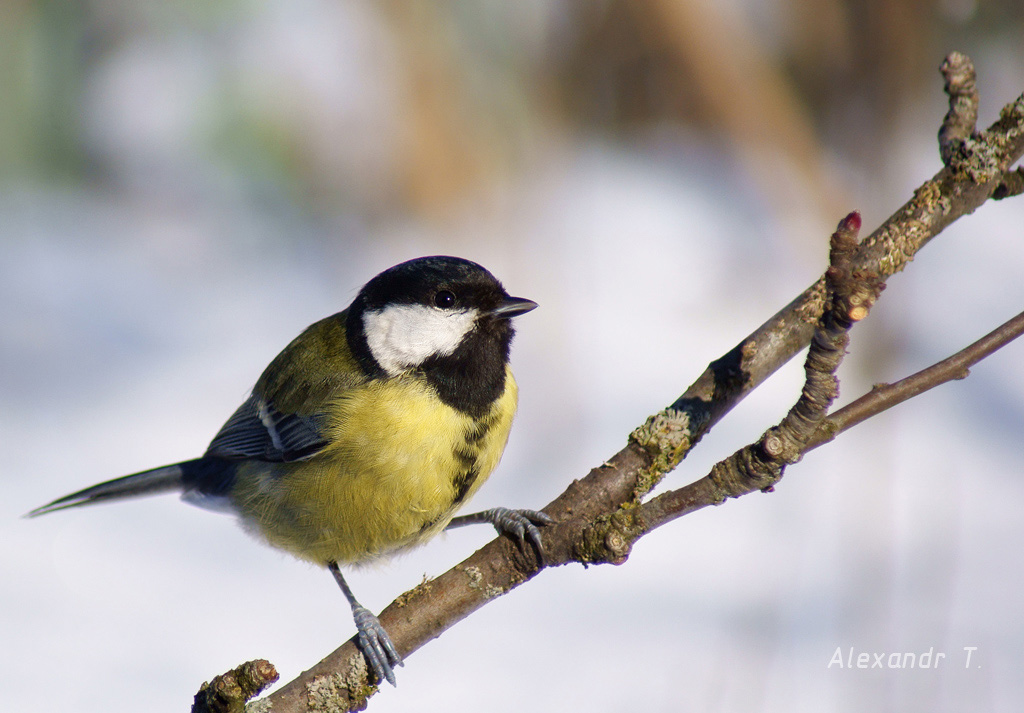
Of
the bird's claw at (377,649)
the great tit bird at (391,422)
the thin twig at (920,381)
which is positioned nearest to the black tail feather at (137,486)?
the great tit bird at (391,422)

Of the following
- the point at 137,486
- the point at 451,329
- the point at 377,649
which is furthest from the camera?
the point at 137,486

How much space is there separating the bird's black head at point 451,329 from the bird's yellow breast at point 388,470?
0.03 meters

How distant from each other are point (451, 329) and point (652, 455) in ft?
1.51

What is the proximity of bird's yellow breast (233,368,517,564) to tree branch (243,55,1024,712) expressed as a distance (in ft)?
0.81

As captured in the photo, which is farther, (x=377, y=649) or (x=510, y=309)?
(x=510, y=309)

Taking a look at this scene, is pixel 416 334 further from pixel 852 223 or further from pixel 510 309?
Result: pixel 852 223

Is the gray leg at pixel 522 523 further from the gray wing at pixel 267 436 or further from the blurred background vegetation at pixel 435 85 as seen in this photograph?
the blurred background vegetation at pixel 435 85

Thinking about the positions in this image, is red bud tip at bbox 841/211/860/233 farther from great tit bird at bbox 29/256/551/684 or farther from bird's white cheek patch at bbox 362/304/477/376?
bird's white cheek patch at bbox 362/304/477/376

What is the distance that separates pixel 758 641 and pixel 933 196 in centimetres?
110

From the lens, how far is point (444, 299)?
56.8 inches

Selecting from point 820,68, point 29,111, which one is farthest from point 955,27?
point 29,111

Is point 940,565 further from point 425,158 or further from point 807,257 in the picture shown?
point 425,158

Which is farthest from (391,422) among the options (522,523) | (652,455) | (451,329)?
(652,455)

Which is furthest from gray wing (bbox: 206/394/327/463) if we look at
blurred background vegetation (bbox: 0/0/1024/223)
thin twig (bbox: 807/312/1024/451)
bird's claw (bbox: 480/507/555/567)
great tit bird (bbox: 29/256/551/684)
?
blurred background vegetation (bbox: 0/0/1024/223)
